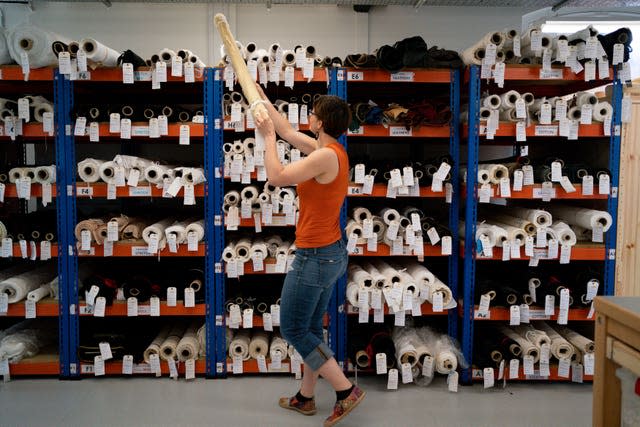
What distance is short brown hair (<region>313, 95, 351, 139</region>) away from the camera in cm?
252

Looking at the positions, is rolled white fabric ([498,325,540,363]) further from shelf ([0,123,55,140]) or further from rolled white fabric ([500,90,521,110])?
shelf ([0,123,55,140])

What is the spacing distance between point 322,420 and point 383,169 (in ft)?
5.98

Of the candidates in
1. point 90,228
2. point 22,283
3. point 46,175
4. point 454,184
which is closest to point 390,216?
point 454,184

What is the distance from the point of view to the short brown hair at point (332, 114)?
8.27 feet

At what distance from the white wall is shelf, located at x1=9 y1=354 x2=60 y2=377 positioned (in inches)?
111

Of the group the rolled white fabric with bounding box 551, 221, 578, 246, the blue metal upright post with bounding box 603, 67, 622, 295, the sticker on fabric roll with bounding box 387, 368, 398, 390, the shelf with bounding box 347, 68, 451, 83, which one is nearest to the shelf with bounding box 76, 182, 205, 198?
the shelf with bounding box 347, 68, 451, 83

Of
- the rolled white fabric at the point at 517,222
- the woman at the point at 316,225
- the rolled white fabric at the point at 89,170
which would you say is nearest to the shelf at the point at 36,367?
the rolled white fabric at the point at 89,170

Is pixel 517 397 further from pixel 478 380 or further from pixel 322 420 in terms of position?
pixel 322 420

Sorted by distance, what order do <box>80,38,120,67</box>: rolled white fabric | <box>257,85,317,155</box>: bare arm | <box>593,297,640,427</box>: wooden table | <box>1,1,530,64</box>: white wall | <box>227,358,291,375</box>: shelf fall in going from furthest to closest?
<box>1,1,530,64</box>: white wall, <box>227,358,291,375</box>: shelf, <box>80,38,120,67</box>: rolled white fabric, <box>257,85,317,155</box>: bare arm, <box>593,297,640,427</box>: wooden table

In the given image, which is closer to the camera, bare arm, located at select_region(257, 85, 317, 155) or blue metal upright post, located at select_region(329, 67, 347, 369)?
bare arm, located at select_region(257, 85, 317, 155)

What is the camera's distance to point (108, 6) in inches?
170

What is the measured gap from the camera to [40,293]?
3514mm

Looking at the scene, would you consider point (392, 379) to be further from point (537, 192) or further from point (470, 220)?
point (537, 192)

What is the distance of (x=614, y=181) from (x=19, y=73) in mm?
4465
